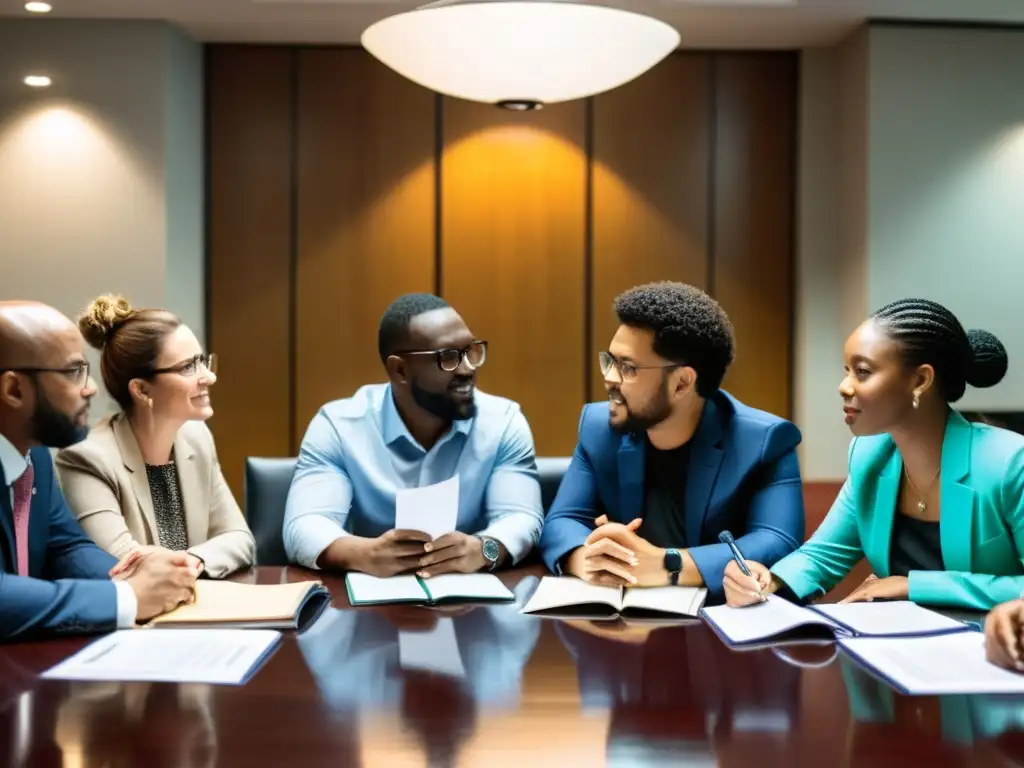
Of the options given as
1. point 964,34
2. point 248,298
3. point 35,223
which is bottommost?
point 248,298

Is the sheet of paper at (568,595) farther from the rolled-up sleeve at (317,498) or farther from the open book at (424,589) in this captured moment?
the rolled-up sleeve at (317,498)

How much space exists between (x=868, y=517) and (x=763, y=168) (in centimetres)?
361

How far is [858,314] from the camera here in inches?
203

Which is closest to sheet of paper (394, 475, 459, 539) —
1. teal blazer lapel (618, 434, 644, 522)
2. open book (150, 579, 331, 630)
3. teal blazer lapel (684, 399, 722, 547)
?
open book (150, 579, 331, 630)

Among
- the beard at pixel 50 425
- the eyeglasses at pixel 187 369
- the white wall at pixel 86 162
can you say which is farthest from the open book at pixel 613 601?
the white wall at pixel 86 162

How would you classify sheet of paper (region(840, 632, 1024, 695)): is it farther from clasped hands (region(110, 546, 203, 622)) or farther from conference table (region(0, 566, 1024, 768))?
clasped hands (region(110, 546, 203, 622))

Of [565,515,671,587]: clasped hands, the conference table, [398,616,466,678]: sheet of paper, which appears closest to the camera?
the conference table

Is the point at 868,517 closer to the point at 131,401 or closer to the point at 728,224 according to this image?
the point at 131,401

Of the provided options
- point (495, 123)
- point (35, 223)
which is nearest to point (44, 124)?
point (35, 223)

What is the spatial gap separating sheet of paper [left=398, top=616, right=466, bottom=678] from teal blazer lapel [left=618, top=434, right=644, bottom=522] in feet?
2.37

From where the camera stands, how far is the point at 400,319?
2865 mm

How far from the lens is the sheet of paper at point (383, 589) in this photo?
6.73 ft

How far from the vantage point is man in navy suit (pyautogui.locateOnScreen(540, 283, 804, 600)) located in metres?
2.38

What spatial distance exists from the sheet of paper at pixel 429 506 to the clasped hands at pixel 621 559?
30cm
